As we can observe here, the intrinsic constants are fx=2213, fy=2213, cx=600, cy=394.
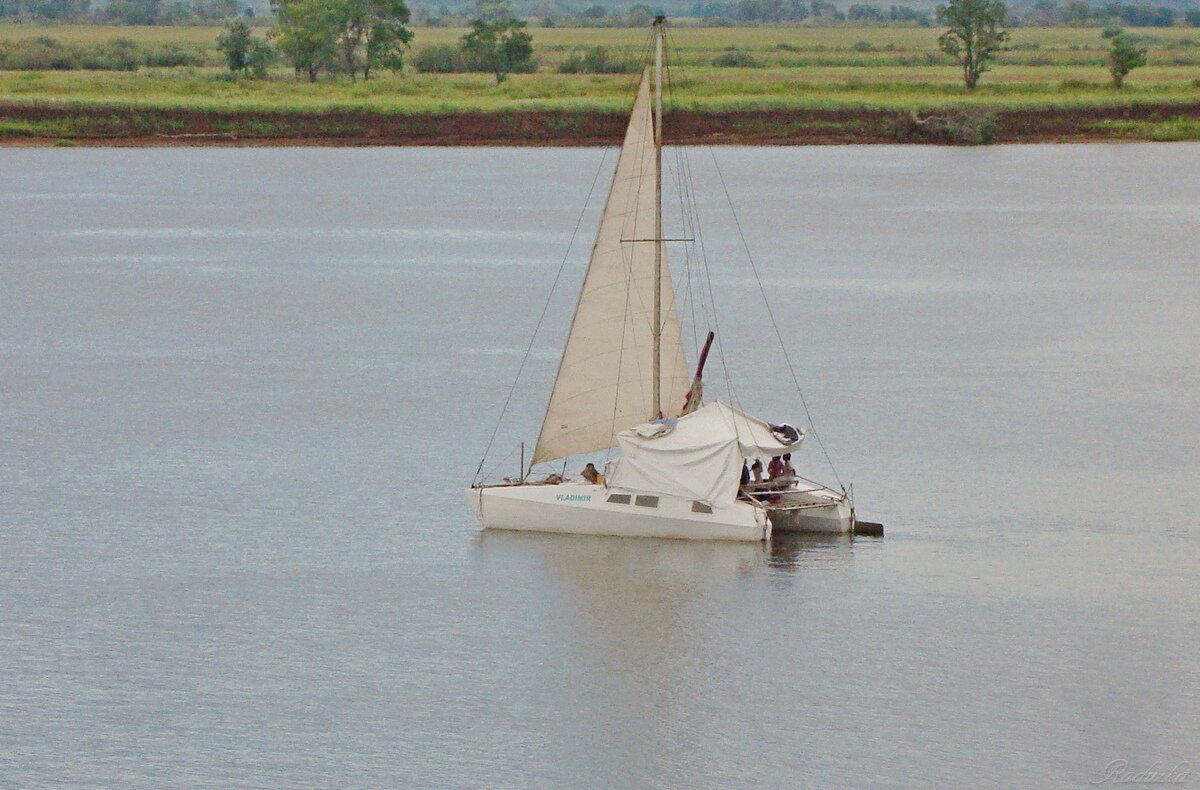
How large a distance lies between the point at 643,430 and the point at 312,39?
127540 millimetres

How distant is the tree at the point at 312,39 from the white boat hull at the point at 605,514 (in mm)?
125610

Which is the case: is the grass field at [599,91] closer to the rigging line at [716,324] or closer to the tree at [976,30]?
the tree at [976,30]

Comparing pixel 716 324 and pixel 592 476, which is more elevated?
pixel 592 476

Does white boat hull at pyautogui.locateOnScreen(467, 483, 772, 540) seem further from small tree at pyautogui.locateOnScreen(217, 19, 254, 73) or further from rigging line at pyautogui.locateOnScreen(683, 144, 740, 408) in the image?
small tree at pyautogui.locateOnScreen(217, 19, 254, 73)

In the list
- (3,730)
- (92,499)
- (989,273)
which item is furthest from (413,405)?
(989,273)

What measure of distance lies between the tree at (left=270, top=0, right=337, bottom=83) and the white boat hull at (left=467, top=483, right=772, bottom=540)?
125610mm

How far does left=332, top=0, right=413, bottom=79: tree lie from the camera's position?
528 ft

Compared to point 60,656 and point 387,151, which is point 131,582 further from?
point 387,151

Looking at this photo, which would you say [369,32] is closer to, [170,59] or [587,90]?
[587,90]

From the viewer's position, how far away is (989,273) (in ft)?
258

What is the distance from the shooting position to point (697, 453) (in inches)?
1412

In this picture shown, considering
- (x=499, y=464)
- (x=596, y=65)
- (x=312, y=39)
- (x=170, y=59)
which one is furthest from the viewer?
(x=170, y=59)

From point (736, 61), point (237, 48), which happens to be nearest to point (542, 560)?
point (237, 48)

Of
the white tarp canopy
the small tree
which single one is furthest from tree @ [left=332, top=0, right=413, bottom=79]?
the white tarp canopy
